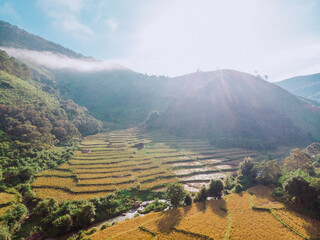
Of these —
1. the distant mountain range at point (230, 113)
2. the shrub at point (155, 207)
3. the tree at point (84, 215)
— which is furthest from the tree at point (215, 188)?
the distant mountain range at point (230, 113)

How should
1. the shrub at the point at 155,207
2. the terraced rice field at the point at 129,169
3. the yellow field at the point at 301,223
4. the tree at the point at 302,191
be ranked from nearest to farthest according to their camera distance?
the yellow field at the point at 301,223
the tree at the point at 302,191
the shrub at the point at 155,207
the terraced rice field at the point at 129,169

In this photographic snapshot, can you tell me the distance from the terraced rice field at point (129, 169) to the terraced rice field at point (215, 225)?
13.8 meters

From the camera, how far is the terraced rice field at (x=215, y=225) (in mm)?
25688

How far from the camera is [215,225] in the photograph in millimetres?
28078

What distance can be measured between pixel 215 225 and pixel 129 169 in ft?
110

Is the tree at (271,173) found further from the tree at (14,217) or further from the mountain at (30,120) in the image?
the mountain at (30,120)

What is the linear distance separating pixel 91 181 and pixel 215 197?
33170 mm

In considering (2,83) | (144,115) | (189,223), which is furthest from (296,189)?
(144,115)

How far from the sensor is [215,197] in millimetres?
39750

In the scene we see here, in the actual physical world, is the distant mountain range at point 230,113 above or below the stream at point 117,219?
above


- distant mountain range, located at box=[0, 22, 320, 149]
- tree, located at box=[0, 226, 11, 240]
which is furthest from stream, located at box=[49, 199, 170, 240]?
distant mountain range, located at box=[0, 22, 320, 149]

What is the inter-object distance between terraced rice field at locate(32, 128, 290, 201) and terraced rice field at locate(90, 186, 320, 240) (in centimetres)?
1381

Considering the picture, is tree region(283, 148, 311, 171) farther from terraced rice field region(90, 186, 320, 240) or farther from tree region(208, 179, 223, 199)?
tree region(208, 179, 223, 199)

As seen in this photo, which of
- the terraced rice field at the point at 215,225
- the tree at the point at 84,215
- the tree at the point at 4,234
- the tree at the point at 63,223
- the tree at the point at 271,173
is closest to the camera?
the tree at the point at 4,234
